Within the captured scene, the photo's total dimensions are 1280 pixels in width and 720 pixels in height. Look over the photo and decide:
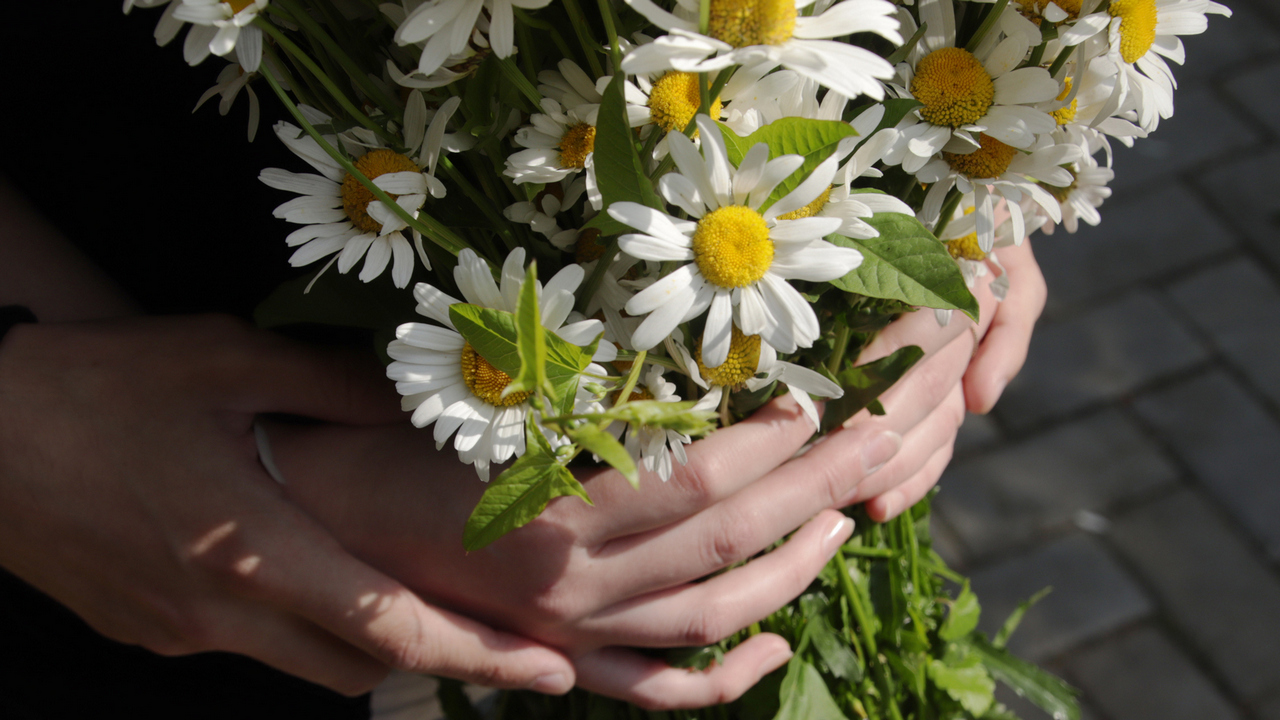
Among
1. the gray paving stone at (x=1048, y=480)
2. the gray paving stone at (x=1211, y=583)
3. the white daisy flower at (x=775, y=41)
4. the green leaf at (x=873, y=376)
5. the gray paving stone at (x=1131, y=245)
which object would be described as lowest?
the gray paving stone at (x=1211, y=583)

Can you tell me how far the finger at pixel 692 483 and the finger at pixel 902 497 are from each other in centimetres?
13

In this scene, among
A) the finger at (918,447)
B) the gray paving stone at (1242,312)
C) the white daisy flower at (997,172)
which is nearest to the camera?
the white daisy flower at (997,172)

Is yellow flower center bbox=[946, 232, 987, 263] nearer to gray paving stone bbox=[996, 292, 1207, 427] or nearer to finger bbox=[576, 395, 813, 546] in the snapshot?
finger bbox=[576, 395, 813, 546]

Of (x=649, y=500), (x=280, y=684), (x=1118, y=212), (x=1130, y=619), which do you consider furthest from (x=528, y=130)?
(x=1118, y=212)

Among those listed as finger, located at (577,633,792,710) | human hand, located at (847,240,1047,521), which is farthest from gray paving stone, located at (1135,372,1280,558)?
finger, located at (577,633,792,710)

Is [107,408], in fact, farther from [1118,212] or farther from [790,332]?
[1118,212]

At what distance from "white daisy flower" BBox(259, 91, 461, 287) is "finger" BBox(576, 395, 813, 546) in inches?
6.8

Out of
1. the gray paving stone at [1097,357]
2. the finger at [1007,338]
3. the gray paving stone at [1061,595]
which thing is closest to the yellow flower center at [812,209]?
the finger at [1007,338]

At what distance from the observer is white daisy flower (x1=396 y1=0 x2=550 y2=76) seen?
0.28 metres

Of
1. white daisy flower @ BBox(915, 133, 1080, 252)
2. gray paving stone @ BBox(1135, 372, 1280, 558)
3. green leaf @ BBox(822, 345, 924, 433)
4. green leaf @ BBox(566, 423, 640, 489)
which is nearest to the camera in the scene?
green leaf @ BBox(566, 423, 640, 489)

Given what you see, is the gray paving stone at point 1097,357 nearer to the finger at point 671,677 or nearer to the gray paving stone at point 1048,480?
the gray paving stone at point 1048,480

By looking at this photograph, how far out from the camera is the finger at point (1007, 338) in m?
0.64

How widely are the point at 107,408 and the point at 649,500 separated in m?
0.28

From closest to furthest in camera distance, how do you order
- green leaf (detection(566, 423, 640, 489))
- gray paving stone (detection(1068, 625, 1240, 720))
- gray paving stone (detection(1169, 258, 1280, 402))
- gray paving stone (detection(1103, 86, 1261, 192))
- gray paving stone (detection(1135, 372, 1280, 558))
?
1. green leaf (detection(566, 423, 640, 489))
2. gray paving stone (detection(1068, 625, 1240, 720))
3. gray paving stone (detection(1135, 372, 1280, 558))
4. gray paving stone (detection(1169, 258, 1280, 402))
5. gray paving stone (detection(1103, 86, 1261, 192))
